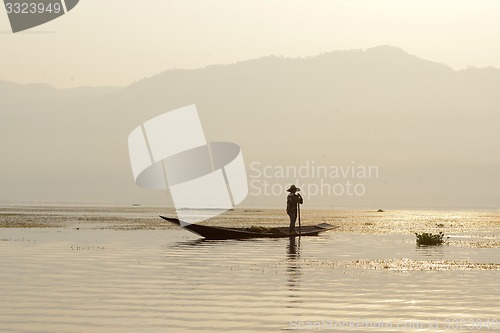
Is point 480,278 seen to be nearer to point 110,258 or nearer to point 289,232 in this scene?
point 110,258

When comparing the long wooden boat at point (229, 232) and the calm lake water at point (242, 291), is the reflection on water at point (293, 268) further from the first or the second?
the long wooden boat at point (229, 232)

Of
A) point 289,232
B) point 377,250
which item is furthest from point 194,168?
point 377,250

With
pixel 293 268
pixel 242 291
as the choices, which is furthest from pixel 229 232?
pixel 242 291

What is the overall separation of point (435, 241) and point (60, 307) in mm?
30558

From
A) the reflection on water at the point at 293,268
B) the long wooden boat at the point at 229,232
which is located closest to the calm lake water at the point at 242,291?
the reflection on water at the point at 293,268

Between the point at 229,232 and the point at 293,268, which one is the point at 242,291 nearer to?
the point at 293,268

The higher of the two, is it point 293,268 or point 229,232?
point 229,232

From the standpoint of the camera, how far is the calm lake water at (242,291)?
51.0ft

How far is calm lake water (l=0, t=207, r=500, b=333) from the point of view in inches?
612

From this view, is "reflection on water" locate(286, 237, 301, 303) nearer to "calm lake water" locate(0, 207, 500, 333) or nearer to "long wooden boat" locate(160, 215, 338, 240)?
"calm lake water" locate(0, 207, 500, 333)

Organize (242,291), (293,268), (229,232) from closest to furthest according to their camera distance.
A: (242,291)
(293,268)
(229,232)

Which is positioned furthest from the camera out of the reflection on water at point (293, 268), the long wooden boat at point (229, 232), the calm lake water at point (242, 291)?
the long wooden boat at point (229, 232)

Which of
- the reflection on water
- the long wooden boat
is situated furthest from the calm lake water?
the long wooden boat

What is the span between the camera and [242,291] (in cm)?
2034
